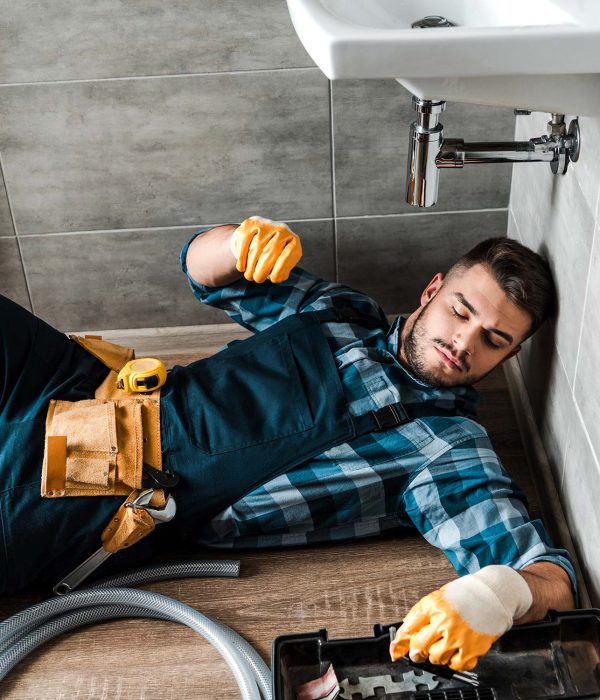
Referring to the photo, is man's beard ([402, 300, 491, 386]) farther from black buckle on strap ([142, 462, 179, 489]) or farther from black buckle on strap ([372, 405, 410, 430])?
black buckle on strap ([142, 462, 179, 489])

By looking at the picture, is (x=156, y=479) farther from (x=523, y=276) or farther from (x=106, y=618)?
(x=523, y=276)

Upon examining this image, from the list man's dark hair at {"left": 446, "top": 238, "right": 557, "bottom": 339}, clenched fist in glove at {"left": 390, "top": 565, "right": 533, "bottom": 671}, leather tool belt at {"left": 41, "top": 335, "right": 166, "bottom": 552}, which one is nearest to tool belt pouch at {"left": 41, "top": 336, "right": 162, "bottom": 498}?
leather tool belt at {"left": 41, "top": 335, "right": 166, "bottom": 552}

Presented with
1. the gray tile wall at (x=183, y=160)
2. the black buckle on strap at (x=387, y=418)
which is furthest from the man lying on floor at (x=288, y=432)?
the gray tile wall at (x=183, y=160)

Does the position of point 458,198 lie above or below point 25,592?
above

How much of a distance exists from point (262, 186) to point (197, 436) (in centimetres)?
65

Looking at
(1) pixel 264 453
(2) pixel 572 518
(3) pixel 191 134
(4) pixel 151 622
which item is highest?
(3) pixel 191 134

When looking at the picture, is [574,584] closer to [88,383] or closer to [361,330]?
[361,330]

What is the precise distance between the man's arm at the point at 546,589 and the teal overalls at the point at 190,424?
1.12 feet

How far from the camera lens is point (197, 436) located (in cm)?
151

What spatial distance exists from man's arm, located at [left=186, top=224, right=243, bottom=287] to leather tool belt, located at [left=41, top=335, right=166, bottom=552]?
30cm

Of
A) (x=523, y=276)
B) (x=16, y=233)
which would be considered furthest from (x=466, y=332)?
(x=16, y=233)

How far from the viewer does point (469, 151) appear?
143 centimetres

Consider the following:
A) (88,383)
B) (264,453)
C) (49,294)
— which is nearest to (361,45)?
(264,453)

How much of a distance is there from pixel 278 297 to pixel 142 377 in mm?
326
